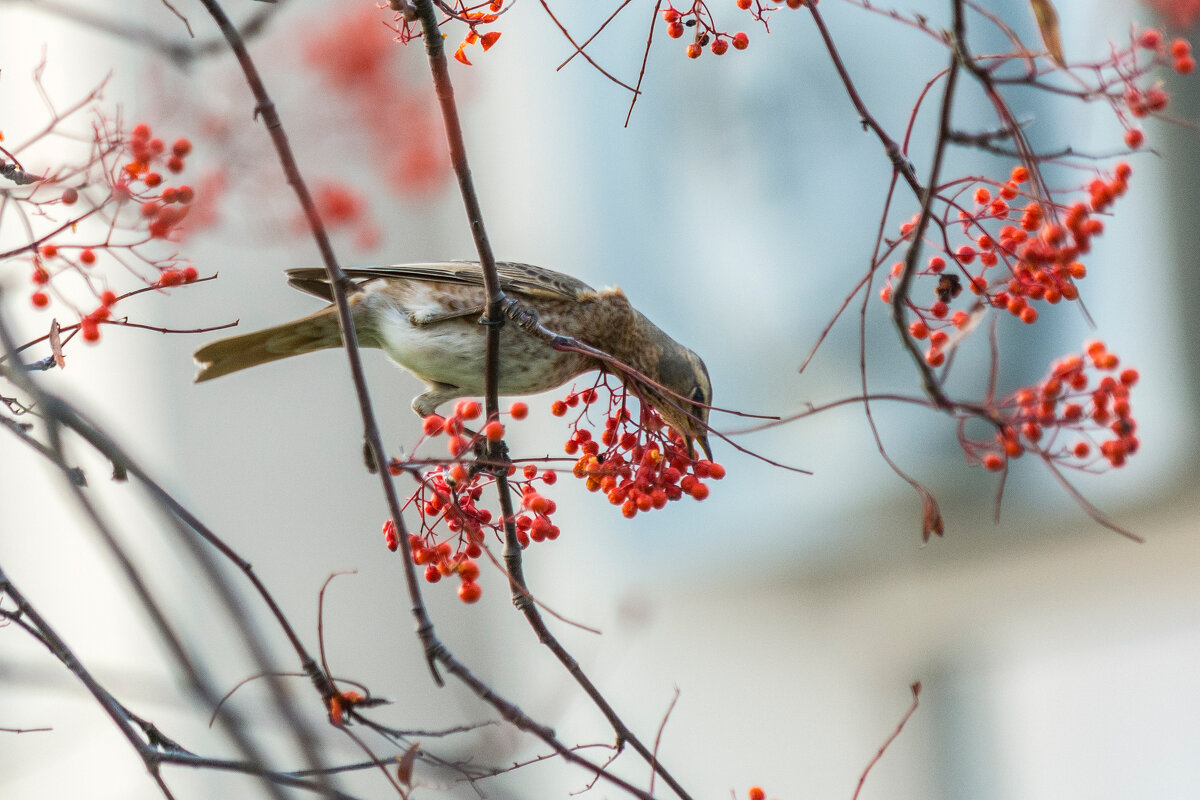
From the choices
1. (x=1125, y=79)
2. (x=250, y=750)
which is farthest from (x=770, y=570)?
(x=250, y=750)

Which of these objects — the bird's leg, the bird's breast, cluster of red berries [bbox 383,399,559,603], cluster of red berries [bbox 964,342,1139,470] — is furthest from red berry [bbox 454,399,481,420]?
the bird's breast

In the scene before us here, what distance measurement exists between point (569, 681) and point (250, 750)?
5850mm

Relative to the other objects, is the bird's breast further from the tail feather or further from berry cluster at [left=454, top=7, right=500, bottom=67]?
berry cluster at [left=454, top=7, right=500, bottom=67]

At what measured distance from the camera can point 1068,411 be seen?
56.4 inches

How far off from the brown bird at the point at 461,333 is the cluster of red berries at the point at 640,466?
2.45 ft

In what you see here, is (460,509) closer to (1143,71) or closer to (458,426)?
(458,426)

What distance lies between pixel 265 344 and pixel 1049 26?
2.34m

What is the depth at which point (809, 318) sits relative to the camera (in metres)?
5.91

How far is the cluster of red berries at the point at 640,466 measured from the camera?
210 cm

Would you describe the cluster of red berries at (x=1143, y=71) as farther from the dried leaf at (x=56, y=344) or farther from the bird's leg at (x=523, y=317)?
the dried leaf at (x=56, y=344)

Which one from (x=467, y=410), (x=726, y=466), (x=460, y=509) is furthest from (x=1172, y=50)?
(x=726, y=466)

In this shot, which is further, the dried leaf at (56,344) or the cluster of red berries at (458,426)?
the cluster of red berries at (458,426)

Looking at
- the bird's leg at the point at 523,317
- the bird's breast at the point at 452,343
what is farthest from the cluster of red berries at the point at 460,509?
the bird's breast at the point at 452,343

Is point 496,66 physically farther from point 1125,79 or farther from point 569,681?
point 1125,79
